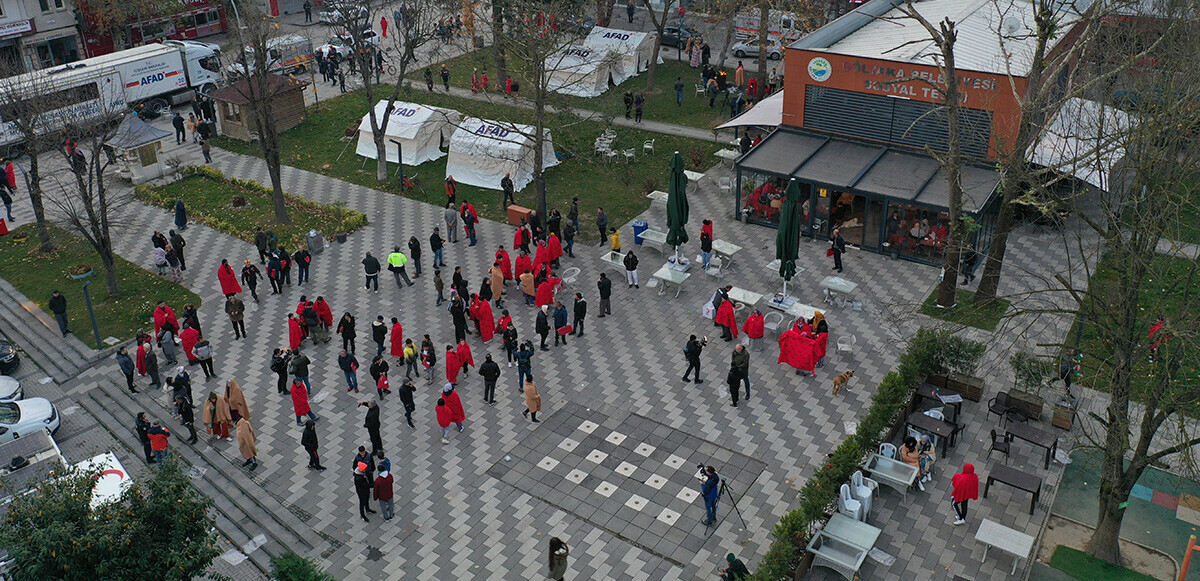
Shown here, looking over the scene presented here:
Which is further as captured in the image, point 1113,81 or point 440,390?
point 1113,81

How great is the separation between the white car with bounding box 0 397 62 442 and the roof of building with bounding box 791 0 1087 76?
21.4 meters

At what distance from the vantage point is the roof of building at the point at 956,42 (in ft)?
88.3

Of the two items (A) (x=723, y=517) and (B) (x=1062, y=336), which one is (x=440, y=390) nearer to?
(A) (x=723, y=517)

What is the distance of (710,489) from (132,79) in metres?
32.2

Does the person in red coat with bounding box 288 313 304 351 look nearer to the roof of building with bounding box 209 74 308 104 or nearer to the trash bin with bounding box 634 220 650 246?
the trash bin with bounding box 634 220 650 246

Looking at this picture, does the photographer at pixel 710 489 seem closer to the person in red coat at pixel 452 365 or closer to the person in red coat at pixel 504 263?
the person in red coat at pixel 452 365

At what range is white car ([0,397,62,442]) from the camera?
19.5 meters

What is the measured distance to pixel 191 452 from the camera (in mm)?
19359

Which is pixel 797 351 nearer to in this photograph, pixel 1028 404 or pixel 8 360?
pixel 1028 404

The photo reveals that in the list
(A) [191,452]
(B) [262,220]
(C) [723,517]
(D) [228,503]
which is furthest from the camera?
(B) [262,220]

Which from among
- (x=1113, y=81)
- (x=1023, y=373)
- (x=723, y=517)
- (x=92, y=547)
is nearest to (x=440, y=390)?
(x=723, y=517)

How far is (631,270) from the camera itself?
24.5 m

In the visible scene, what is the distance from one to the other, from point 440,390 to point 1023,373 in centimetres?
1202

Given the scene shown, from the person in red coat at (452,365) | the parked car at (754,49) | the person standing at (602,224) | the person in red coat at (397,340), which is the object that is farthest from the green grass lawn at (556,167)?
the parked car at (754,49)
